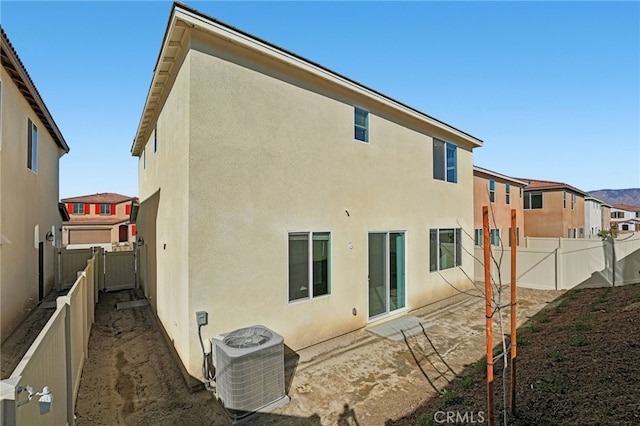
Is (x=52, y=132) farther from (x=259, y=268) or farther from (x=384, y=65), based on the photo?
(x=384, y=65)

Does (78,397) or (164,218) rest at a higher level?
(164,218)

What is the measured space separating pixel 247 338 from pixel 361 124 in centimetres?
601

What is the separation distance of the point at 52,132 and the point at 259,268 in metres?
12.7

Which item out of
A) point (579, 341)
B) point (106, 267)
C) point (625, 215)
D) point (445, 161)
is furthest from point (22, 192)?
point (625, 215)

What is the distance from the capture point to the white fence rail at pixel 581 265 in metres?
12.7

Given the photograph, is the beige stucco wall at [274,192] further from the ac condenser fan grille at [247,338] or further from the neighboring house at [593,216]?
the neighboring house at [593,216]

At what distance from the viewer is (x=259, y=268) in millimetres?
5992

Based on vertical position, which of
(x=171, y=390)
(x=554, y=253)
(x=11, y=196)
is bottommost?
(x=171, y=390)

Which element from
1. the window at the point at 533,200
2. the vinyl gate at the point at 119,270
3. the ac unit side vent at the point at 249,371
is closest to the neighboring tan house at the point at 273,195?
the ac unit side vent at the point at 249,371

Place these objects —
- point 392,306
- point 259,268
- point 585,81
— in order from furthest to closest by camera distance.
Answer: point 585,81 < point 392,306 < point 259,268

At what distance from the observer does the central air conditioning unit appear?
4465 millimetres

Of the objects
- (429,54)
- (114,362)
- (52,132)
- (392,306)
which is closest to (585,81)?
(429,54)

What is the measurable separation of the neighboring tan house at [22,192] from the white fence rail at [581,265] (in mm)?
15240

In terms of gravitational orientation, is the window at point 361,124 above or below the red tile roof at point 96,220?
above
